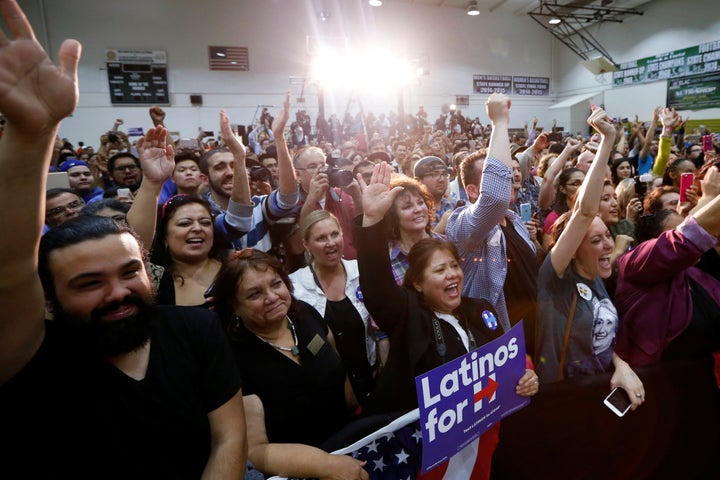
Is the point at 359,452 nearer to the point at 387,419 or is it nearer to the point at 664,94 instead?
the point at 387,419

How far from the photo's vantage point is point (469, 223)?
189cm

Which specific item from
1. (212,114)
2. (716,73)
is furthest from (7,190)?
(716,73)

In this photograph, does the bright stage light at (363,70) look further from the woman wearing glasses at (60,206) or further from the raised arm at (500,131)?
the raised arm at (500,131)

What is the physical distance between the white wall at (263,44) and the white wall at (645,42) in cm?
175

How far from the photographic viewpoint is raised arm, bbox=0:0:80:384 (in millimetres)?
712

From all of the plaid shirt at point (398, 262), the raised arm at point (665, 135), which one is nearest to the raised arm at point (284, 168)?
the plaid shirt at point (398, 262)

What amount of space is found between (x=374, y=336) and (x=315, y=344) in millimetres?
372

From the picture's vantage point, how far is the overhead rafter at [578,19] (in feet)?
50.0

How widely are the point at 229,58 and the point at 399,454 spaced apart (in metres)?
15.2

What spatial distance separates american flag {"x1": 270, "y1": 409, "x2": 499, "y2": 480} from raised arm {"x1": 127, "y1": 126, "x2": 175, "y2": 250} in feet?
4.12

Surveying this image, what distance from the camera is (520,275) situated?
7.10 ft

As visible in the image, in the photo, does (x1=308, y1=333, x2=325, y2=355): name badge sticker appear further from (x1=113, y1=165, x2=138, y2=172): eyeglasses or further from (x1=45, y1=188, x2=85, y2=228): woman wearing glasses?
(x1=113, y1=165, x2=138, y2=172): eyeglasses

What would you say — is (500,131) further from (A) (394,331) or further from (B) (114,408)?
(B) (114,408)

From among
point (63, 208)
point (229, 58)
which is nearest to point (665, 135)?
point (63, 208)
